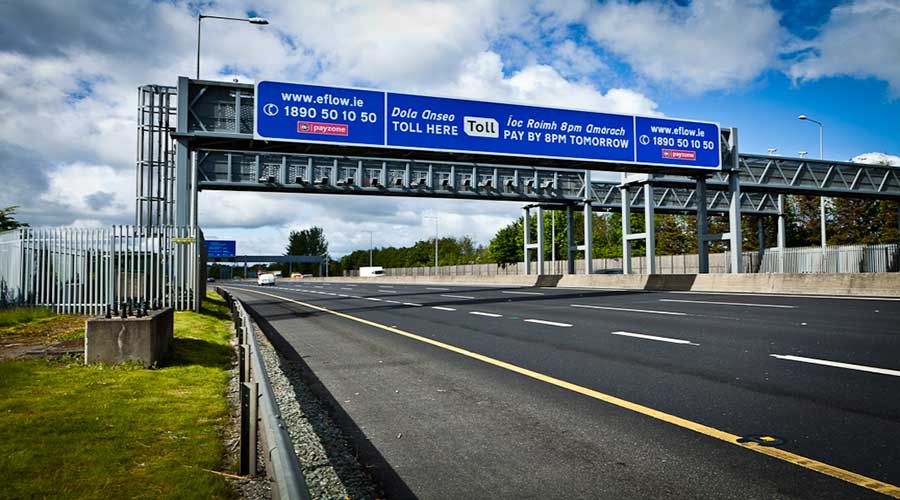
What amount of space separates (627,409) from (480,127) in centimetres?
1534

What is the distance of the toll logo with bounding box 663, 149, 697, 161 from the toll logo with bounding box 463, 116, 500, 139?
7.15m

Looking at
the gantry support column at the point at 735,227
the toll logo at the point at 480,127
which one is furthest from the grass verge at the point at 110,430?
the gantry support column at the point at 735,227

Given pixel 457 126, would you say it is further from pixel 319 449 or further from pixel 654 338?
pixel 319 449

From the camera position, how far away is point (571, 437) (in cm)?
492

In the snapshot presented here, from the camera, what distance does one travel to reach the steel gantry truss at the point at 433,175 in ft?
61.0

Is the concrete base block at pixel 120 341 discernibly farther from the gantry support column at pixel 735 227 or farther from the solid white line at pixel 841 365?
the gantry support column at pixel 735 227

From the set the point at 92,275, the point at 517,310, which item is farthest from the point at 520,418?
the point at 92,275

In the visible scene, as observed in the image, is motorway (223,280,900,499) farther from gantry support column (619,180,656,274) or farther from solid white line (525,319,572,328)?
gantry support column (619,180,656,274)

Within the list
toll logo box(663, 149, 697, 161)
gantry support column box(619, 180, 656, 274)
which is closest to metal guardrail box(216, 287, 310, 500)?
toll logo box(663, 149, 697, 161)

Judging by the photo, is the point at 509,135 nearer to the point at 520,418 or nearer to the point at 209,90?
the point at 209,90

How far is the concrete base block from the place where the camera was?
7.98 meters

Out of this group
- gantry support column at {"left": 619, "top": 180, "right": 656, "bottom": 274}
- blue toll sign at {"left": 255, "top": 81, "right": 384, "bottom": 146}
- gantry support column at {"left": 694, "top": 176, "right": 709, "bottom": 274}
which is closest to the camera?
blue toll sign at {"left": 255, "top": 81, "right": 384, "bottom": 146}

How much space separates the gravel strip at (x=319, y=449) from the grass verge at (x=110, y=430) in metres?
0.57

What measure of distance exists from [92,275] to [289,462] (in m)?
16.0
